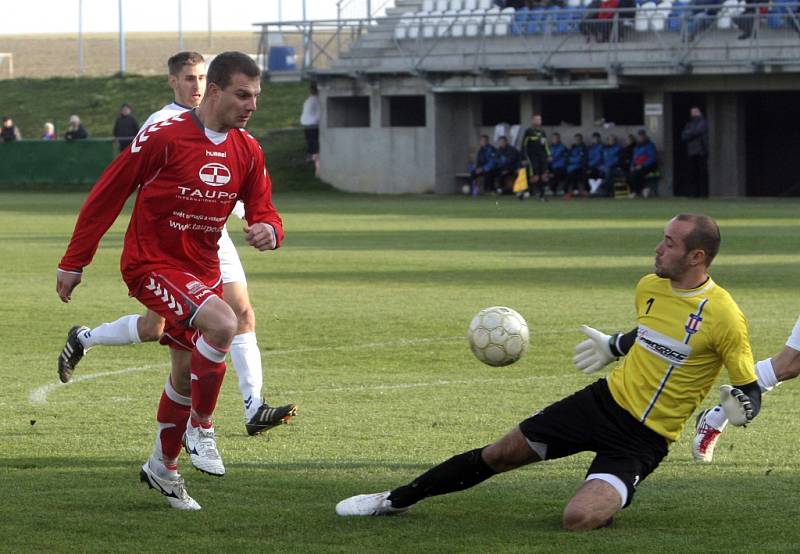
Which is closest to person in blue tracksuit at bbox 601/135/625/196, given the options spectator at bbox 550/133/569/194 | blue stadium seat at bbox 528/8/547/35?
spectator at bbox 550/133/569/194

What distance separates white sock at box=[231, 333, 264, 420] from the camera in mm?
8234

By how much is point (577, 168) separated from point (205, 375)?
2991cm

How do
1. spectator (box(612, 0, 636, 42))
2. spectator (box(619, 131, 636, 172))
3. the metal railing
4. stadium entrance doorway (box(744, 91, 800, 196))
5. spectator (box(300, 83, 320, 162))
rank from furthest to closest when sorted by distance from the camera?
spectator (box(300, 83, 320, 162)) → stadium entrance doorway (box(744, 91, 800, 196)) → spectator (box(612, 0, 636, 42)) → spectator (box(619, 131, 636, 172)) → the metal railing

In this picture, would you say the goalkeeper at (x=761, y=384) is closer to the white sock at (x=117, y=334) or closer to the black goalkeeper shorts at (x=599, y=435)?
the black goalkeeper shorts at (x=599, y=435)

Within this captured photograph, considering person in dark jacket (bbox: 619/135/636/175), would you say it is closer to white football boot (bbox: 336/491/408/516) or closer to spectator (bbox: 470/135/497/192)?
spectator (bbox: 470/135/497/192)

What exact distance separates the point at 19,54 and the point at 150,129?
97451mm

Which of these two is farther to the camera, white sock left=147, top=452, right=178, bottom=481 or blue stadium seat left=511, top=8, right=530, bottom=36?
blue stadium seat left=511, top=8, right=530, bottom=36

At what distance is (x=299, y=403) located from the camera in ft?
30.4

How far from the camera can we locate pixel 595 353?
21.2 feet

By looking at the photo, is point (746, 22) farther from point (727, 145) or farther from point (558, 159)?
point (558, 159)

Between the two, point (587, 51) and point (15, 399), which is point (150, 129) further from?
point (587, 51)

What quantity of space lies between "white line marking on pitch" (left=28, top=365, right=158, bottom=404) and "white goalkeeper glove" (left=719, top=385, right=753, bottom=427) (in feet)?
15.7

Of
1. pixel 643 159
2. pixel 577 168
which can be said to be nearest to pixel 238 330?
pixel 643 159

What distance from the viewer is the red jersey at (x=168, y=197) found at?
21.5 feet
